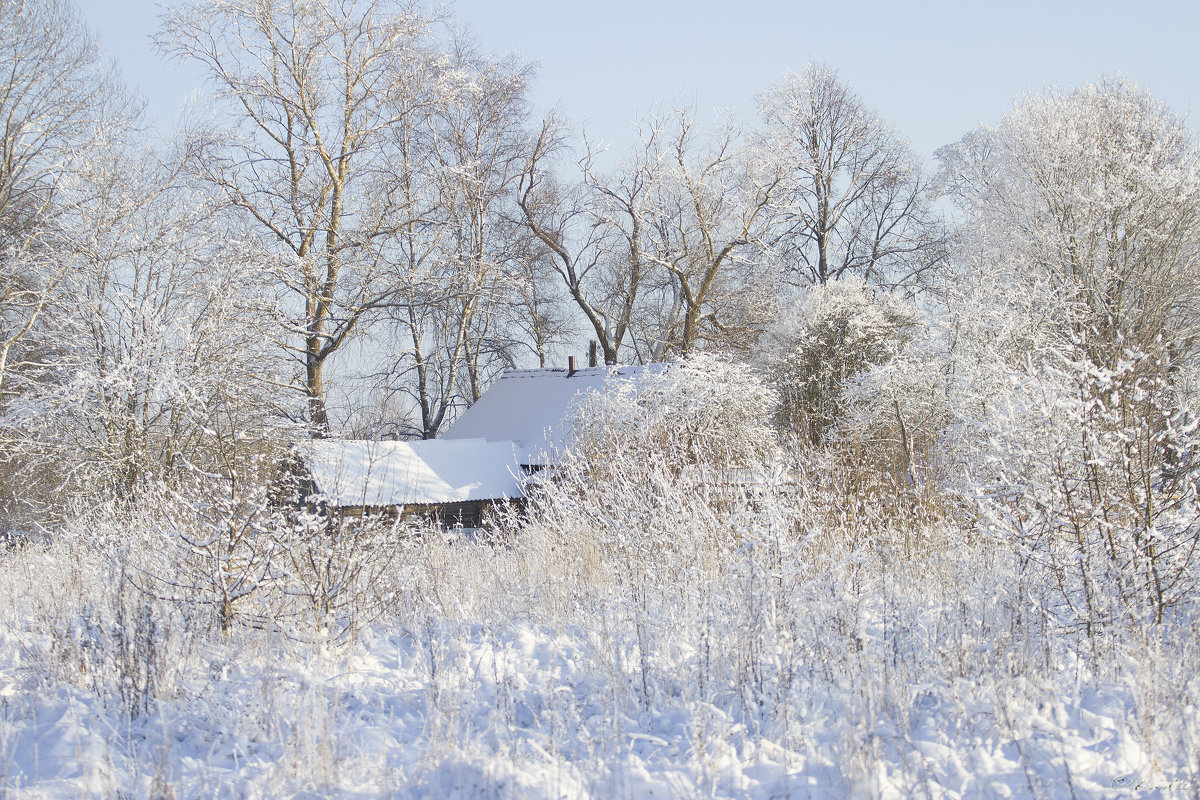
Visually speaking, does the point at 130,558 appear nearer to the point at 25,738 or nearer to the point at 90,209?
the point at 25,738

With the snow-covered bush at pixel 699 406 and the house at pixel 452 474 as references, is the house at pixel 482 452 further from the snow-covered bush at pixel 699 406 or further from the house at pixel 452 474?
the snow-covered bush at pixel 699 406

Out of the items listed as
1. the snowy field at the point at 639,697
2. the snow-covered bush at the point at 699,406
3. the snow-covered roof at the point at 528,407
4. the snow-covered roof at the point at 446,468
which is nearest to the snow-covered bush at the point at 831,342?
the snow-covered bush at the point at 699,406

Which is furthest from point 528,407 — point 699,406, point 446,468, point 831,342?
point 831,342

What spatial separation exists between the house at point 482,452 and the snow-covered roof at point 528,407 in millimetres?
28

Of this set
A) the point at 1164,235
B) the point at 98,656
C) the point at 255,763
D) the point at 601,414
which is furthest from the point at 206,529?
the point at 1164,235

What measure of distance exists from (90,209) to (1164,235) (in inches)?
810

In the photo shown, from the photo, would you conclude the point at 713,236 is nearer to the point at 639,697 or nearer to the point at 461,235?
the point at 461,235

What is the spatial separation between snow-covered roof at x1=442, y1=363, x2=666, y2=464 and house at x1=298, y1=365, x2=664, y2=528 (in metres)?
0.03

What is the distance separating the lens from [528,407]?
22141mm

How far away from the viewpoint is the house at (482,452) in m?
15.0

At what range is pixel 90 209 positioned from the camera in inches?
591

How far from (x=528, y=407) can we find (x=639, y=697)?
18.0m

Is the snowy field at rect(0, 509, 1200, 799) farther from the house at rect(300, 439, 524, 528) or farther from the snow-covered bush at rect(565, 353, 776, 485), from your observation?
the house at rect(300, 439, 524, 528)

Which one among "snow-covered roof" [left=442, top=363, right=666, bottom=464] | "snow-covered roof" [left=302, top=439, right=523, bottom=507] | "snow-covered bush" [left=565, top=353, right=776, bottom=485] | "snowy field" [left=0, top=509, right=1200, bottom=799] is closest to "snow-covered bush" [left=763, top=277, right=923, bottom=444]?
"snow-covered bush" [left=565, top=353, right=776, bottom=485]
